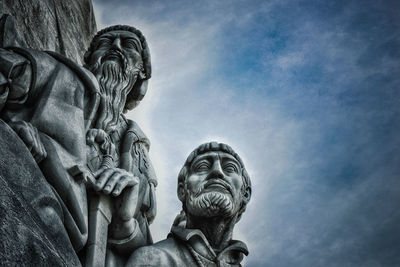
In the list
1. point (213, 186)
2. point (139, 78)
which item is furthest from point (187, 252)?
point (139, 78)

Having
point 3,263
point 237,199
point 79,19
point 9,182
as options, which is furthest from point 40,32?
point 3,263

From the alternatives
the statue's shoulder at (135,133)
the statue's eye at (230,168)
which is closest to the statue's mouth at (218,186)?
the statue's eye at (230,168)

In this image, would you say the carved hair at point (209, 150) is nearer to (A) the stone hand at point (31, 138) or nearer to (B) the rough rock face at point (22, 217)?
(A) the stone hand at point (31, 138)

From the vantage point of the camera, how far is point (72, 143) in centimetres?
425

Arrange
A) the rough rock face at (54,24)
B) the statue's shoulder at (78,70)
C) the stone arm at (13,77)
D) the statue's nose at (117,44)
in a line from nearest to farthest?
the stone arm at (13,77) < the statue's shoulder at (78,70) < the rough rock face at (54,24) < the statue's nose at (117,44)

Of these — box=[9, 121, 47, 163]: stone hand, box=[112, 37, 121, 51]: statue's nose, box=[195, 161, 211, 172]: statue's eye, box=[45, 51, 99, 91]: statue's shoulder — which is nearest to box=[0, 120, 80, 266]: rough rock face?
box=[9, 121, 47, 163]: stone hand

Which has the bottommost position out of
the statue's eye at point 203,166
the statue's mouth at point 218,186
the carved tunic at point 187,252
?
the carved tunic at point 187,252

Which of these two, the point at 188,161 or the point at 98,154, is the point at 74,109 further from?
the point at 188,161

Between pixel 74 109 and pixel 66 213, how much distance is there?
3.51 ft

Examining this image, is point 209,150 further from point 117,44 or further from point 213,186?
point 117,44

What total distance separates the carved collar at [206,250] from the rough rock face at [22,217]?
1.35m

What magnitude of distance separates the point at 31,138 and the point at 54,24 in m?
3.38

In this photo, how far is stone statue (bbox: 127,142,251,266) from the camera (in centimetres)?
448

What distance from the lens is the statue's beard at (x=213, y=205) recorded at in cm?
470
